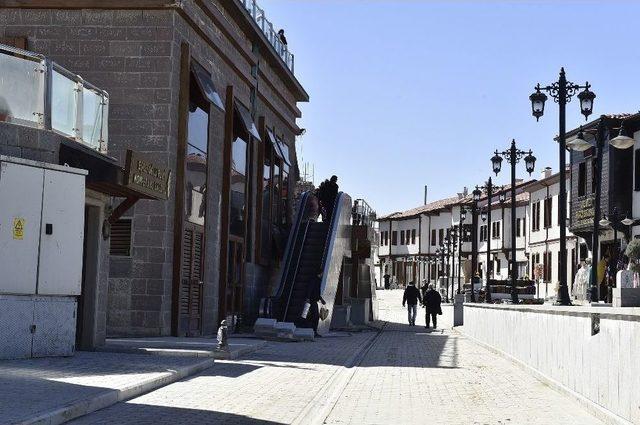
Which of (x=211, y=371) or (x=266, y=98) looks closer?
(x=211, y=371)

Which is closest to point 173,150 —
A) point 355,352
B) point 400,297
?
point 355,352

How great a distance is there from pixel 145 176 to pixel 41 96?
308 centimetres

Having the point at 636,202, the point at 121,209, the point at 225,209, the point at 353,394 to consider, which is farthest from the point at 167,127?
the point at 636,202

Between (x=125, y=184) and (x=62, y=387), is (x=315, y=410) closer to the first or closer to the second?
(x=62, y=387)

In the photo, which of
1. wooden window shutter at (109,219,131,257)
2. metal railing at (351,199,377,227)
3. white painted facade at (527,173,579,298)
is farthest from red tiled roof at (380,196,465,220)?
wooden window shutter at (109,219,131,257)

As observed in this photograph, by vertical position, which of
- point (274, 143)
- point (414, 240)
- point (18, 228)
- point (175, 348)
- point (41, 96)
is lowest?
point (175, 348)

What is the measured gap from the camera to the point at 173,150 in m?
24.1

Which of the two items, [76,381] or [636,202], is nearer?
[76,381]

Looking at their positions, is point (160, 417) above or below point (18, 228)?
below

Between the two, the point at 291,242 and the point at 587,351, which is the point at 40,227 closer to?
the point at 587,351

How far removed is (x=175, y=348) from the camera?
770 inches

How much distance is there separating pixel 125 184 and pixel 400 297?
60342 mm

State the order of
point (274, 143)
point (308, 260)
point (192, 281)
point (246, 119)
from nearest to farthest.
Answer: point (192, 281), point (246, 119), point (308, 260), point (274, 143)

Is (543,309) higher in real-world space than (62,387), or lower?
higher
